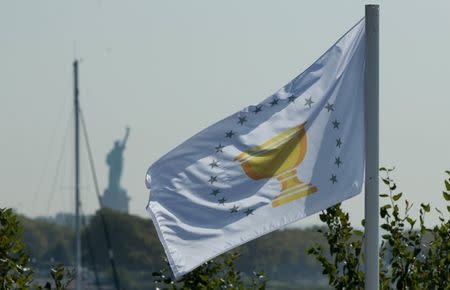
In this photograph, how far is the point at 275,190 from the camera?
10.7 metres

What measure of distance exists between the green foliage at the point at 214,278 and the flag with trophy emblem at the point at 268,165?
7.25 feet

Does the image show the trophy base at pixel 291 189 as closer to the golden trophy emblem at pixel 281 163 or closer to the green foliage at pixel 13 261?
the golden trophy emblem at pixel 281 163

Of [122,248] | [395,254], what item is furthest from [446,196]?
[122,248]

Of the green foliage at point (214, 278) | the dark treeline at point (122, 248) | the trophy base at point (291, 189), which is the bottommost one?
the dark treeline at point (122, 248)

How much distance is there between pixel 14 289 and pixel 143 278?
42.4 meters

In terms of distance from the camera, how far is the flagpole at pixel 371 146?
413 inches

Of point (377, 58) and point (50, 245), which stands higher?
point (377, 58)

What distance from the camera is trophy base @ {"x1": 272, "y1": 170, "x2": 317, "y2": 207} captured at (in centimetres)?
1064

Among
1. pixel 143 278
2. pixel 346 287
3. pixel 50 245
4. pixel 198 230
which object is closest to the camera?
pixel 198 230

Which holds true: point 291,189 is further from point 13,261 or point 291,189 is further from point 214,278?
point 13,261

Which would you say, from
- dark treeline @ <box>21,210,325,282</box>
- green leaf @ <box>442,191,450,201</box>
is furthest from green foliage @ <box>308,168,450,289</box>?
dark treeline @ <box>21,210,325,282</box>

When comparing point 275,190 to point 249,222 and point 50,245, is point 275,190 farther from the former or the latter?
Result: point 50,245

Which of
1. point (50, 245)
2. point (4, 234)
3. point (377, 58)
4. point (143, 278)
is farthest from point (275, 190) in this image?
point (50, 245)

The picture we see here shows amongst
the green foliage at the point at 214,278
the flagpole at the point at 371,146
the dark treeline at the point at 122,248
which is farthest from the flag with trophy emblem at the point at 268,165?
the dark treeline at the point at 122,248
